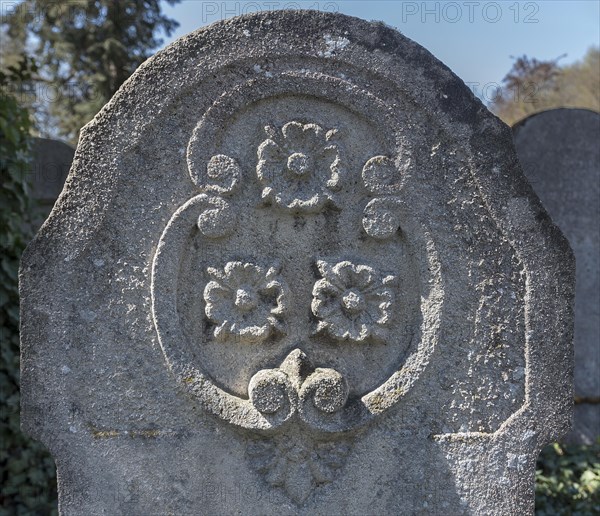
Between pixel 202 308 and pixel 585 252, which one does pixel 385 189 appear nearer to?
pixel 202 308

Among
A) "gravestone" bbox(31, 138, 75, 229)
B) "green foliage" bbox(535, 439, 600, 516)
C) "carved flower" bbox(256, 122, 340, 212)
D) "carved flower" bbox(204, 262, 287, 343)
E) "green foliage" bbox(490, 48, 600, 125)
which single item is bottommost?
"green foliage" bbox(535, 439, 600, 516)

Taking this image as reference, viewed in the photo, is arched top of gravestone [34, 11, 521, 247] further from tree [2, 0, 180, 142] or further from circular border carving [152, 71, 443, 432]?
tree [2, 0, 180, 142]

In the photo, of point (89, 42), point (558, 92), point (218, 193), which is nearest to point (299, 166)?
point (218, 193)

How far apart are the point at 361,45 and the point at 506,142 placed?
1.56ft

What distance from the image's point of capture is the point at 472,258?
197cm

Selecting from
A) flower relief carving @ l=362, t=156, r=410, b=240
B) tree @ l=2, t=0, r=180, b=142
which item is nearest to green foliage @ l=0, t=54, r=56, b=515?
flower relief carving @ l=362, t=156, r=410, b=240

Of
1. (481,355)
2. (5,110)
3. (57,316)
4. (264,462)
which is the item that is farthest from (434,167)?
(5,110)

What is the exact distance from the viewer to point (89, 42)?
316 inches

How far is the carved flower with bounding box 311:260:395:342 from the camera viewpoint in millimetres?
1963

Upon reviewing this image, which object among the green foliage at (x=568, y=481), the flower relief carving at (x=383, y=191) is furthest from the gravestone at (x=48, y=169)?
the green foliage at (x=568, y=481)

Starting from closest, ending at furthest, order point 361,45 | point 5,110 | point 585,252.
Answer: point 361,45 < point 5,110 < point 585,252

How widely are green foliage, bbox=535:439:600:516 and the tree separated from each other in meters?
5.71

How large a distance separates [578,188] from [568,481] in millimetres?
1605

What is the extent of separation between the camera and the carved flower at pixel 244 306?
1.95 m
